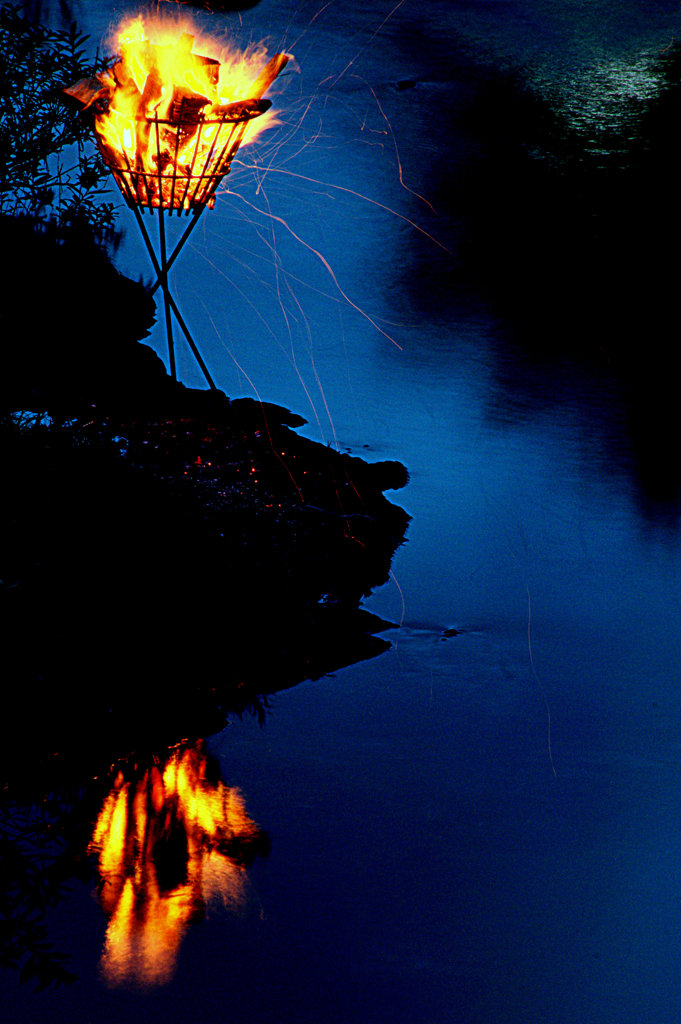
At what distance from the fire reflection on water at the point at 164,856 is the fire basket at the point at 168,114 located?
1.88m

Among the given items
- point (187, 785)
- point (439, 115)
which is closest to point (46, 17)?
point (439, 115)

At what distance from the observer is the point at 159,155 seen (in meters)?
3.17

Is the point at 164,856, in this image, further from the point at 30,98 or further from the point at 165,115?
the point at 30,98

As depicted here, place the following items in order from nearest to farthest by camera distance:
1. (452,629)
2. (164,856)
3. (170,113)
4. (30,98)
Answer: (164,856)
(452,629)
(170,113)
(30,98)

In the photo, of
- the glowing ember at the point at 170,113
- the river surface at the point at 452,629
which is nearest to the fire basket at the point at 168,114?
the glowing ember at the point at 170,113

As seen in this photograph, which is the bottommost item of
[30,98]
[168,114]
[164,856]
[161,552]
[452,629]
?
[164,856]

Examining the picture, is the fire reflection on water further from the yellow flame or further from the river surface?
the yellow flame

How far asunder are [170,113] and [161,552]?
4.34ft

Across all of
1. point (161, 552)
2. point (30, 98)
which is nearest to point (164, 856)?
point (161, 552)

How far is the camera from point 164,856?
1926 mm

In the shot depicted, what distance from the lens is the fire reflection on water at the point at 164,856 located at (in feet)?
5.71

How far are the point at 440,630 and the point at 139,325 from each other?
2138 mm

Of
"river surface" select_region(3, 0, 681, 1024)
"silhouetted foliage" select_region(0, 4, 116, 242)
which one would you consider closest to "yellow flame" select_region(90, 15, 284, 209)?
"silhouetted foliage" select_region(0, 4, 116, 242)

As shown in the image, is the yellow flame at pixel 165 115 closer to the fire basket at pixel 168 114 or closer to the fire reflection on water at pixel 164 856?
the fire basket at pixel 168 114
